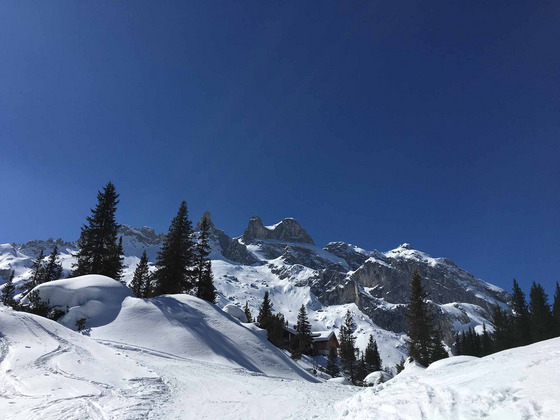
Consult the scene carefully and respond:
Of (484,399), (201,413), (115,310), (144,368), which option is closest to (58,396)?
(201,413)

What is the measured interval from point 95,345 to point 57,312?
7.14 metres

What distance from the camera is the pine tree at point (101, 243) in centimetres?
3162

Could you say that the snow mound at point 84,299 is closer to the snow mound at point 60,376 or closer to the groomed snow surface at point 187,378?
the groomed snow surface at point 187,378

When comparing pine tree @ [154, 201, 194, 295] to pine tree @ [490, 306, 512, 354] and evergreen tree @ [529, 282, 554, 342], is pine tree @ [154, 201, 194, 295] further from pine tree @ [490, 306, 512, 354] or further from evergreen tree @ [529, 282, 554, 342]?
pine tree @ [490, 306, 512, 354]

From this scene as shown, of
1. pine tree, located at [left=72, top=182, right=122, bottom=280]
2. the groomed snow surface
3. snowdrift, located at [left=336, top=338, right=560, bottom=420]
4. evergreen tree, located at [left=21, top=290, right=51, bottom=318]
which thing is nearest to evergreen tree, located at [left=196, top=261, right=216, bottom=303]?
pine tree, located at [left=72, top=182, right=122, bottom=280]

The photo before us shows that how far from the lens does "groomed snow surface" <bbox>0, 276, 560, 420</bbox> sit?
5148mm

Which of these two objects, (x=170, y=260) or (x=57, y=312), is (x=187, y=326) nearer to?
(x=57, y=312)

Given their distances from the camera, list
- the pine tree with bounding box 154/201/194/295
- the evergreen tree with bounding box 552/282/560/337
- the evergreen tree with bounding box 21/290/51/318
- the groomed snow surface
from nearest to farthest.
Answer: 1. the groomed snow surface
2. the evergreen tree with bounding box 21/290/51/318
3. the pine tree with bounding box 154/201/194/295
4. the evergreen tree with bounding box 552/282/560/337

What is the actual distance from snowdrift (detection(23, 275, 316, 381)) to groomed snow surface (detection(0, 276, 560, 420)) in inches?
3.0

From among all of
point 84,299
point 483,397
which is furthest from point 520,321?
point 84,299

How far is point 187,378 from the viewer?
11039 millimetres

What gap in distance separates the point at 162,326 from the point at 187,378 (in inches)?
317

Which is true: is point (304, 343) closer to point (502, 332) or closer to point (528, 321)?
point (502, 332)

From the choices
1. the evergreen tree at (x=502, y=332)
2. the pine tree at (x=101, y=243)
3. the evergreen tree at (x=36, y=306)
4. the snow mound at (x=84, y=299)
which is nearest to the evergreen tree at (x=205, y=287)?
the pine tree at (x=101, y=243)
